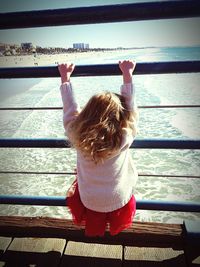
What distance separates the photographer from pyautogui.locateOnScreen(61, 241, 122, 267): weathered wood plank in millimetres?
1491

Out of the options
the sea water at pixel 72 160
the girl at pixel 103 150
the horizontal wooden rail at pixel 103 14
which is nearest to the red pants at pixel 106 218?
the girl at pixel 103 150

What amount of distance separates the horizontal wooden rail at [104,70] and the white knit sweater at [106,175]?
0.10m

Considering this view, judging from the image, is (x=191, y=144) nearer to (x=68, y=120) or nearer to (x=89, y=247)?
(x=68, y=120)

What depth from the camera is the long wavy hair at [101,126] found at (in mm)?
1148

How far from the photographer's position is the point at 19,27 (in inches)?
44.6

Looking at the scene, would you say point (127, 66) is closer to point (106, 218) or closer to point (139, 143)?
point (139, 143)

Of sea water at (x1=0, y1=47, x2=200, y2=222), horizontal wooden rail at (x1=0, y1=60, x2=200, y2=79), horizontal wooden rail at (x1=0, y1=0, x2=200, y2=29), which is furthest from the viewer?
sea water at (x1=0, y1=47, x2=200, y2=222)

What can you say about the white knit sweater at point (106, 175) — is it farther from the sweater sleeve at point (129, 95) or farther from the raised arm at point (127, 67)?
the raised arm at point (127, 67)

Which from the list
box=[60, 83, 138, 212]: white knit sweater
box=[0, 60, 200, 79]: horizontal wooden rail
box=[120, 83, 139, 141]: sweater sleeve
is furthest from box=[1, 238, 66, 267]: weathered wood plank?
box=[0, 60, 200, 79]: horizontal wooden rail

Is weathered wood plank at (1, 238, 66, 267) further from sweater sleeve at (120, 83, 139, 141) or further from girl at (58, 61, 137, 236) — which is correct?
sweater sleeve at (120, 83, 139, 141)

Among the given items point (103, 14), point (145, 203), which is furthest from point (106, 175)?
point (103, 14)

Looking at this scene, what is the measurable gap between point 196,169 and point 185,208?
229 inches

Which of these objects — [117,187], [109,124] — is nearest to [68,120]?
[109,124]

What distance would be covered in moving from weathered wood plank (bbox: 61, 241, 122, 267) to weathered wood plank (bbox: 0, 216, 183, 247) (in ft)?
0.11
